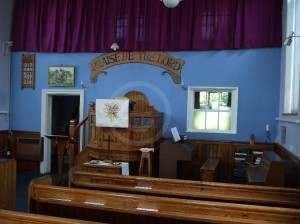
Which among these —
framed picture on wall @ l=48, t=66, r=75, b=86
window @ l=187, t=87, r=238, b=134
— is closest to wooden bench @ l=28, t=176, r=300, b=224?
window @ l=187, t=87, r=238, b=134

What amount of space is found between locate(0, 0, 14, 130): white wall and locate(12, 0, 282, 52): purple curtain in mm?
166

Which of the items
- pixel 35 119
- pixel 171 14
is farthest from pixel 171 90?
pixel 35 119

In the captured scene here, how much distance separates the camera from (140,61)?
23.2ft

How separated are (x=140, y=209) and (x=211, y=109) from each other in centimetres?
455

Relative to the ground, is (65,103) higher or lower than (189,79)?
lower

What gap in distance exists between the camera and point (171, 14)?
22.6 feet

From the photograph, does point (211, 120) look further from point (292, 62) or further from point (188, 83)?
point (292, 62)

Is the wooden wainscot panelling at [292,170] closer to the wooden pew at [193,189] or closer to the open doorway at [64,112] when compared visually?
the wooden pew at [193,189]

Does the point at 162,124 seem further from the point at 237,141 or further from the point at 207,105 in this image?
the point at 237,141

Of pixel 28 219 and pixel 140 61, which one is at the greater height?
pixel 140 61

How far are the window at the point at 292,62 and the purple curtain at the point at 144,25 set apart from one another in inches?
29.7

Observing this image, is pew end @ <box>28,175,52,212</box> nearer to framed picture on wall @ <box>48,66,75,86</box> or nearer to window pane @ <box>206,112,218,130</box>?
window pane @ <box>206,112,218,130</box>

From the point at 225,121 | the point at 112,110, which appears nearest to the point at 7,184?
the point at 112,110

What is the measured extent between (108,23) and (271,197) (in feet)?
18.2
